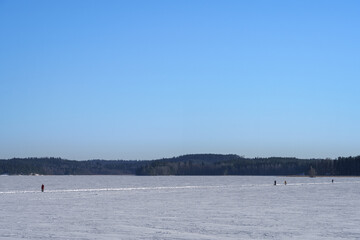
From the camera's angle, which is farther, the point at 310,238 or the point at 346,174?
the point at 346,174

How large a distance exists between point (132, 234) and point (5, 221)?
6245mm

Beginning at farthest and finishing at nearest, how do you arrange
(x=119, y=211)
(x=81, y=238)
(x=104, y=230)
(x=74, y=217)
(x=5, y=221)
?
(x=119, y=211)
(x=74, y=217)
(x=5, y=221)
(x=104, y=230)
(x=81, y=238)

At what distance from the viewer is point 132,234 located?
59.4 ft

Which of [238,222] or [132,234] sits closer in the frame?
[132,234]

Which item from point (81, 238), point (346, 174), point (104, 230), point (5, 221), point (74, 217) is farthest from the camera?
point (346, 174)

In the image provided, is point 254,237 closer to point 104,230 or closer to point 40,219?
point 104,230

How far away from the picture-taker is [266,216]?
24.5m

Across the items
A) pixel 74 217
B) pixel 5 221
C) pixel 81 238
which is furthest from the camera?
pixel 74 217

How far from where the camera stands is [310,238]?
1731cm

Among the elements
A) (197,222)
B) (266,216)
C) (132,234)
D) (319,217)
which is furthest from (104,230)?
(319,217)

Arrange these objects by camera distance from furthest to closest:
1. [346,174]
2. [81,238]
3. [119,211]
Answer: [346,174], [119,211], [81,238]

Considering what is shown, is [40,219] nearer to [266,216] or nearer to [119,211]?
[119,211]

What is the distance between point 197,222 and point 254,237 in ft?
15.5

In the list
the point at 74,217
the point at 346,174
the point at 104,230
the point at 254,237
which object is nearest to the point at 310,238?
the point at 254,237
